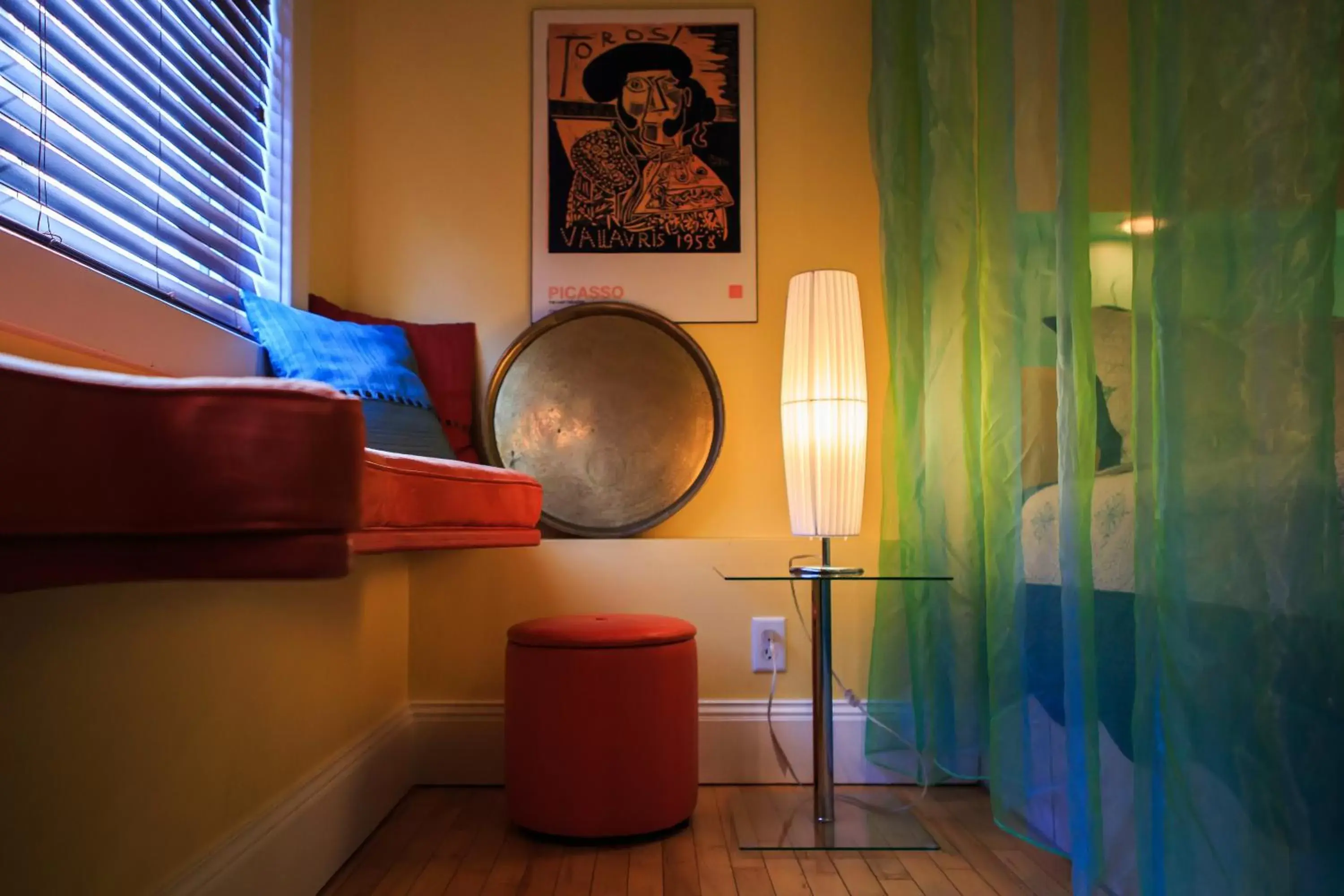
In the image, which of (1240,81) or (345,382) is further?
(345,382)

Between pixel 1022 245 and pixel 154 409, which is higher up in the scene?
pixel 1022 245

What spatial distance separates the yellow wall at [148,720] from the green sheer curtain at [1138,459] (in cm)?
118

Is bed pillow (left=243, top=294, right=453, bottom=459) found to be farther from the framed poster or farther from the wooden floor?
the wooden floor

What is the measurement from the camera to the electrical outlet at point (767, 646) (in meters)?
2.18

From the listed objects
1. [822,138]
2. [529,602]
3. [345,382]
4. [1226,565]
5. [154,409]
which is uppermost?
[822,138]

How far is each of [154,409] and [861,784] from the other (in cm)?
193

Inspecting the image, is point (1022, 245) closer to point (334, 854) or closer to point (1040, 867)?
point (1040, 867)

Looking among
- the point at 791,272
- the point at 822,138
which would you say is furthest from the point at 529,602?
the point at 822,138

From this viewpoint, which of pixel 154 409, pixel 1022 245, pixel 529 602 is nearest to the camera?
pixel 154 409

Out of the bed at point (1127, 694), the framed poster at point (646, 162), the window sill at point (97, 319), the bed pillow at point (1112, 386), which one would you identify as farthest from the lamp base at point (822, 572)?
the window sill at point (97, 319)

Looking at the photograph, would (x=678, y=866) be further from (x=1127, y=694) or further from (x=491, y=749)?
(x=1127, y=694)

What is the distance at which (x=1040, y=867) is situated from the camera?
5.27 feet

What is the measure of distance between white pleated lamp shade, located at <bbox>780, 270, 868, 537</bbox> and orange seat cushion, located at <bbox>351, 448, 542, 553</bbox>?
0.58 metres

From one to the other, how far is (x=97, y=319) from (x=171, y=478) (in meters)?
0.71
